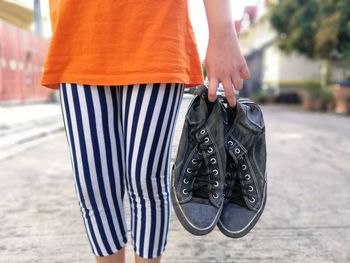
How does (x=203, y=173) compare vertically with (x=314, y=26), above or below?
below

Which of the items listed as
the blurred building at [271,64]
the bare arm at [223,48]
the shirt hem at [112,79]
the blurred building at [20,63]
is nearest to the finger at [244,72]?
the bare arm at [223,48]

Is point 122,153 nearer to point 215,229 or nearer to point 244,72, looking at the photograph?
point 244,72

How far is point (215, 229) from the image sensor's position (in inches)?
80.4

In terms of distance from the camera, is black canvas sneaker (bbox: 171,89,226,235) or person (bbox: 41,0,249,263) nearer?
person (bbox: 41,0,249,263)

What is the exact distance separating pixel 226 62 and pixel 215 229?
1.22 metres

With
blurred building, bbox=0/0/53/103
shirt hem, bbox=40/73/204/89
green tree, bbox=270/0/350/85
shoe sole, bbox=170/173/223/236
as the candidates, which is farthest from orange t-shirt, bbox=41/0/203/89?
green tree, bbox=270/0/350/85

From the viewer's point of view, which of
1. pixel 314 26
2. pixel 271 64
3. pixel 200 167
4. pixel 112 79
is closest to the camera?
pixel 112 79

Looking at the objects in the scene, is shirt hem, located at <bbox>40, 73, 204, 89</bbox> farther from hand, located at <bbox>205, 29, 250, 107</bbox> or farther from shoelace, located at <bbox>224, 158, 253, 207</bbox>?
shoelace, located at <bbox>224, 158, 253, 207</bbox>

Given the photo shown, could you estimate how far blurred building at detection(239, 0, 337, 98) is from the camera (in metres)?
20.9

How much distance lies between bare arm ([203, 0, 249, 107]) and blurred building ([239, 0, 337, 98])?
16388mm


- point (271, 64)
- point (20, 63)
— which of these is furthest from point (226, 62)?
point (271, 64)

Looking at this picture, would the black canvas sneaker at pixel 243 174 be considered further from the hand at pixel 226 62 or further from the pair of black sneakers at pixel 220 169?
the hand at pixel 226 62

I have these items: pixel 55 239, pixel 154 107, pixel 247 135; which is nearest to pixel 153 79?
pixel 154 107

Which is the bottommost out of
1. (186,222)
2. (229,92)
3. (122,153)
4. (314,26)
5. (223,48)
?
(186,222)
